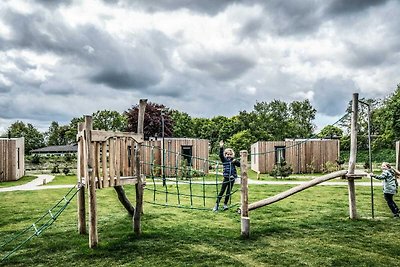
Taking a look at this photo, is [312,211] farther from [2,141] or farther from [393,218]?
[2,141]

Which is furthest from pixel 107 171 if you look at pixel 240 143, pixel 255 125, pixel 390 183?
pixel 255 125

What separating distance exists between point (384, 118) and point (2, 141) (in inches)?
1024

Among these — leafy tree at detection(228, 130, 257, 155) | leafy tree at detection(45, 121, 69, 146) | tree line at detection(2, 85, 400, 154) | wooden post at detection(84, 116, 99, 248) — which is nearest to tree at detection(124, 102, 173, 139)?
tree line at detection(2, 85, 400, 154)

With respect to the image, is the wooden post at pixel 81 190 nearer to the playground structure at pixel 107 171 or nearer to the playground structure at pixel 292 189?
the playground structure at pixel 107 171

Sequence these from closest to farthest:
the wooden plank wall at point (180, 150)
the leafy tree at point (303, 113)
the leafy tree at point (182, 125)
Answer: the wooden plank wall at point (180, 150) → the leafy tree at point (303, 113) → the leafy tree at point (182, 125)

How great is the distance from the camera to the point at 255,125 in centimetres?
5141

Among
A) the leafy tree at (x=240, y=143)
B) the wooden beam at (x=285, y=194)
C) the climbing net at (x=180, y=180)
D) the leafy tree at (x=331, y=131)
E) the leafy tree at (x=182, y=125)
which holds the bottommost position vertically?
the climbing net at (x=180, y=180)

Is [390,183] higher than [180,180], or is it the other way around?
[390,183]

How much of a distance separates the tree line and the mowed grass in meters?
18.2

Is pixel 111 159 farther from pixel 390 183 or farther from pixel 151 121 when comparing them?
pixel 151 121

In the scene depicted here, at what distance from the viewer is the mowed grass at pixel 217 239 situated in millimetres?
Answer: 6234

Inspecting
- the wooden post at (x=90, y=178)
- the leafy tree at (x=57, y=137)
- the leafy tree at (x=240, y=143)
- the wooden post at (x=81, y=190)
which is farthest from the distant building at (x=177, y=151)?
the leafy tree at (x=57, y=137)

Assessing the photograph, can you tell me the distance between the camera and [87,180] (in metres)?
6.77

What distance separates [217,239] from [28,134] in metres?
82.8
